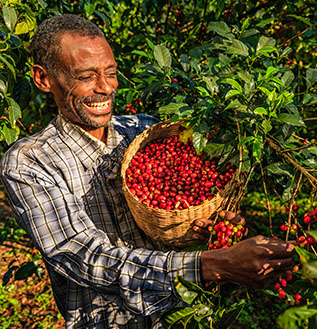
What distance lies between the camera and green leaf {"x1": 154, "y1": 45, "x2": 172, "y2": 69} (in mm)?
1986

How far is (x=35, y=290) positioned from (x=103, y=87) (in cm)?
294

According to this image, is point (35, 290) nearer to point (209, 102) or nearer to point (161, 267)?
point (161, 267)

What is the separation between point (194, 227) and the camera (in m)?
1.58

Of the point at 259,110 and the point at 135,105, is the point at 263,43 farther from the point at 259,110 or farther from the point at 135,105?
the point at 135,105

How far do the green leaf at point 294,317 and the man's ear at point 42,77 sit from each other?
1691mm

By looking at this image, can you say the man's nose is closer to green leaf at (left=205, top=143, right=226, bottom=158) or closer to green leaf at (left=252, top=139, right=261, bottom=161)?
green leaf at (left=205, top=143, right=226, bottom=158)

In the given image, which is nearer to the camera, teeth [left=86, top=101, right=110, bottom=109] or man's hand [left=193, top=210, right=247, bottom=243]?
man's hand [left=193, top=210, right=247, bottom=243]

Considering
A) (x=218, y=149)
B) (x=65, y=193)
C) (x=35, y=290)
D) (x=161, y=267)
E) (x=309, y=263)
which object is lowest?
(x=35, y=290)

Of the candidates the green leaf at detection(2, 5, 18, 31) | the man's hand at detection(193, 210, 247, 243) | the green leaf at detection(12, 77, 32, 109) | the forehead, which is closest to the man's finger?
the man's hand at detection(193, 210, 247, 243)

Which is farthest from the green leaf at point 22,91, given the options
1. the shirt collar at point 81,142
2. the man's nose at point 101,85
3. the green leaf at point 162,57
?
the green leaf at point 162,57

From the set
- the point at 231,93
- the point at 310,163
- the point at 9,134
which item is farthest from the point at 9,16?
the point at 310,163

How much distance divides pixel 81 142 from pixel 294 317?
1.49 m

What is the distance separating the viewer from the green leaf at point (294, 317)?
2.72 ft

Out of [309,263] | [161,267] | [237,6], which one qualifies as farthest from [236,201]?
[237,6]
